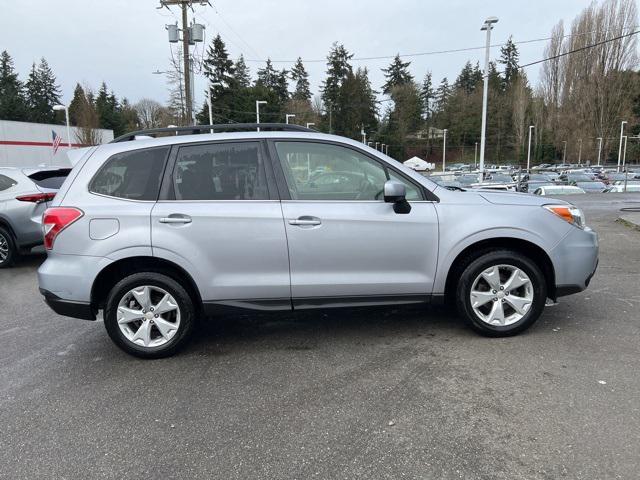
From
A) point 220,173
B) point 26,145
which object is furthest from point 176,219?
point 26,145

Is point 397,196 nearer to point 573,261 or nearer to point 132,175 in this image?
point 573,261

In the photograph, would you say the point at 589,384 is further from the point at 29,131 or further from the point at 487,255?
the point at 29,131

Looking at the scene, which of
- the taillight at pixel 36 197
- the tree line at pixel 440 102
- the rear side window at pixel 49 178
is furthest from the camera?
the tree line at pixel 440 102

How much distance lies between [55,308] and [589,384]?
4.08 meters

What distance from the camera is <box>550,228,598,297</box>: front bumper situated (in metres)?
4.07

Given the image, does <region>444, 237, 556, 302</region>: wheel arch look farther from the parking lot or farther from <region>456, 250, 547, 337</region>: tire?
the parking lot

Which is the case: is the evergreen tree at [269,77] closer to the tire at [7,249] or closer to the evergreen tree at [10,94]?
the evergreen tree at [10,94]

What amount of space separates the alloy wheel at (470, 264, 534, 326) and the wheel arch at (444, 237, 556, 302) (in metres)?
0.17

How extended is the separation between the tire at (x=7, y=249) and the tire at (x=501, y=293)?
7.16 meters

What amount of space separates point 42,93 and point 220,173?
98.9 metres

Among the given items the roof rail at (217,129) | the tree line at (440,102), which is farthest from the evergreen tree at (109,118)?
the roof rail at (217,129)

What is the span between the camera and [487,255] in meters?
4.03

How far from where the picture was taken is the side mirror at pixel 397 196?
3.75 metres

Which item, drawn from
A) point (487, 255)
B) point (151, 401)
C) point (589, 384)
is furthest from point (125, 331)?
point (589, 384)
